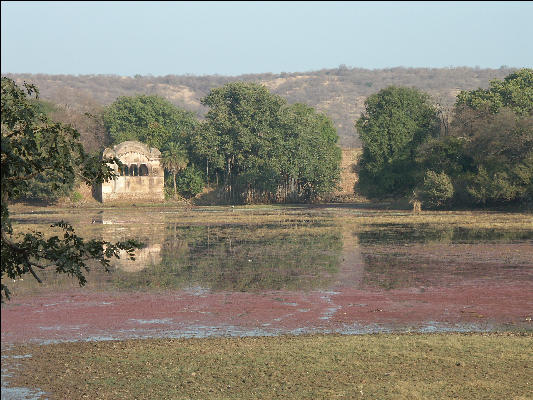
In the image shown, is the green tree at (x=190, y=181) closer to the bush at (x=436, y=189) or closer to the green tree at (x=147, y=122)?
the green tree at (x=147, y=122)

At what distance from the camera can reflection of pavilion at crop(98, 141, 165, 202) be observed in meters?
82.1

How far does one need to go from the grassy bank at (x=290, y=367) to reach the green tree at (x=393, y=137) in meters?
55.9

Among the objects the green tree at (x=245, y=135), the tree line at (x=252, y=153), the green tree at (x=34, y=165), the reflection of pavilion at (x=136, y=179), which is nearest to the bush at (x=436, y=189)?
the tree line at (x=252, y=153)

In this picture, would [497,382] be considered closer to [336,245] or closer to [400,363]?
[400,363]

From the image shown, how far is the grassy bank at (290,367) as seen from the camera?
1353 centimetres

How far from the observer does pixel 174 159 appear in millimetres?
83375

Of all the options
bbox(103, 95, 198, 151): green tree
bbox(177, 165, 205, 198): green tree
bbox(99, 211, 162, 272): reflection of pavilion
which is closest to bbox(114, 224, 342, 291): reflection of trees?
bbox(99, 211, 162, 272): reflection of pavilion

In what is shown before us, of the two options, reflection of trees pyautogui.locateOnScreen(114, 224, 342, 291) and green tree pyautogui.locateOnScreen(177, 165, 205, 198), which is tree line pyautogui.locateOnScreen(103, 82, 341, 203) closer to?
green tree pyautogui.locateOnScreen(177, 165, 205, 198)

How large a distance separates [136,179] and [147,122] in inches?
585

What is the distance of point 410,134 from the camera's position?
246 feet

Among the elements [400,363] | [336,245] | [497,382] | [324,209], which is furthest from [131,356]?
[324,209]

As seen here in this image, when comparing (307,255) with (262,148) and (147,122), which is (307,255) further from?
(147,122)

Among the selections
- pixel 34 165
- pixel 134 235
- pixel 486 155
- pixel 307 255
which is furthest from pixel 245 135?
pixel 34 165

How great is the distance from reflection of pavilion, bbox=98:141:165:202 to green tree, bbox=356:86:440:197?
22014mm
